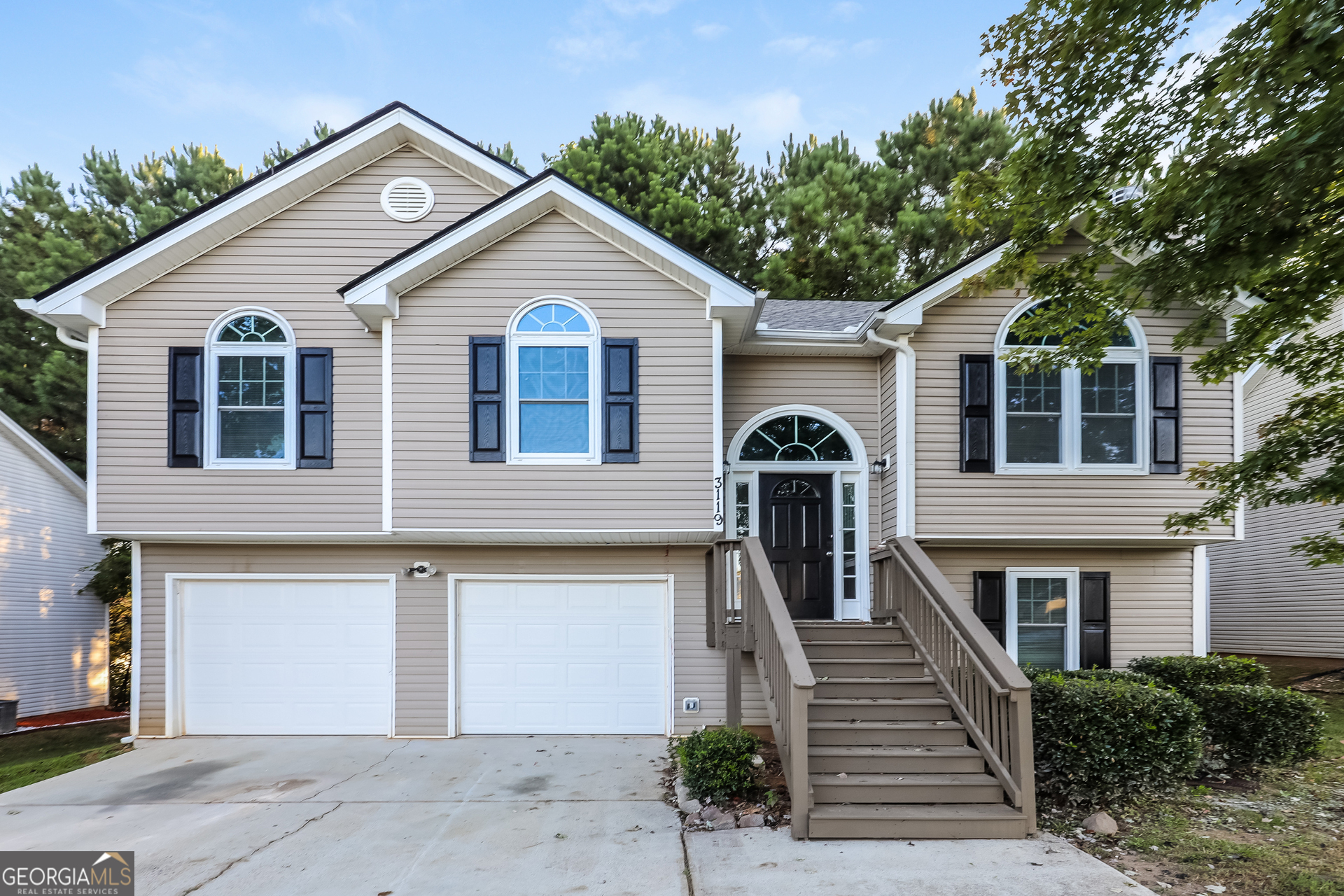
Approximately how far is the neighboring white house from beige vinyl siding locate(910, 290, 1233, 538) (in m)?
12.1

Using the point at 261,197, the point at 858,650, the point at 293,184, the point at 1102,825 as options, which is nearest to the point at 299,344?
the point at 261,197

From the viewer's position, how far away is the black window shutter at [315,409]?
864 centimetres

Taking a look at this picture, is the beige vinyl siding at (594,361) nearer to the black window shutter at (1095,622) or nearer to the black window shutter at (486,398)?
the black window shutter at (486,398)

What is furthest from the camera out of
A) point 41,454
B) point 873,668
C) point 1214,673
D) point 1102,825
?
point 41,454

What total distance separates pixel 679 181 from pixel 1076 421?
13414mm

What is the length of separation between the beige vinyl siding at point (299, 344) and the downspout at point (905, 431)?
572 centimetres

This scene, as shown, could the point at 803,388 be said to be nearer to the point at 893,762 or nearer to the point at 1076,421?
the point at 1076,421

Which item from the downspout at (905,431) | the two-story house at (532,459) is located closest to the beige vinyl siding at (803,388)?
the two-story house at (532,459)

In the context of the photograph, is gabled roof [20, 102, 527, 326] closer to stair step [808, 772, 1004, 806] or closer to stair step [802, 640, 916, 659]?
stair step [802, 640, 916, 659]

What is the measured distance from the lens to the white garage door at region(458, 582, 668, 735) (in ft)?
30.2

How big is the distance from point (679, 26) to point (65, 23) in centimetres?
1109

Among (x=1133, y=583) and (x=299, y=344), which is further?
(x=1133, y=583)

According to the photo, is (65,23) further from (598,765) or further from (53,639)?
(598,765)

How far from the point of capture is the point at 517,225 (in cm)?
838
